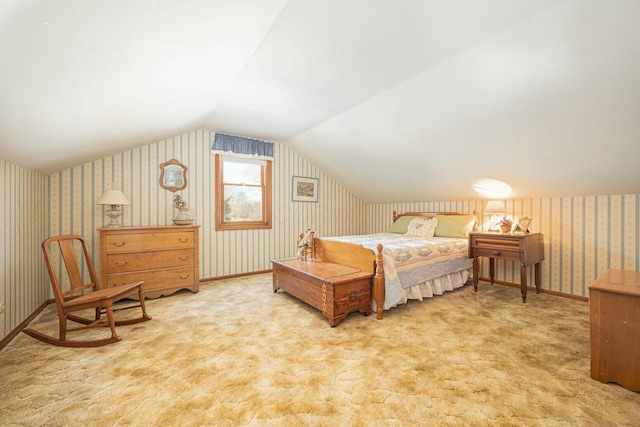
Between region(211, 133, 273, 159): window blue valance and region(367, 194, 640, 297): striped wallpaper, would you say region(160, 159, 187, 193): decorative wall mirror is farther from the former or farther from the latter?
region(367, 194, 640, 297): striped wallpaper

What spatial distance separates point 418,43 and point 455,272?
2.93 m

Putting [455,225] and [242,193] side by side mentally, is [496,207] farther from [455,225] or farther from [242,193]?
[242,193]

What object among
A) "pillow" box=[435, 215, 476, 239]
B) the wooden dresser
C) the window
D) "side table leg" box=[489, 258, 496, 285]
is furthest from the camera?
the window

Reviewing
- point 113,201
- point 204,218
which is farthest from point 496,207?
point 113,201

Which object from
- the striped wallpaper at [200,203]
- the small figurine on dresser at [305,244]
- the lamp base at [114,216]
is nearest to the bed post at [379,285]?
the small figurine on dresser at [305,244]

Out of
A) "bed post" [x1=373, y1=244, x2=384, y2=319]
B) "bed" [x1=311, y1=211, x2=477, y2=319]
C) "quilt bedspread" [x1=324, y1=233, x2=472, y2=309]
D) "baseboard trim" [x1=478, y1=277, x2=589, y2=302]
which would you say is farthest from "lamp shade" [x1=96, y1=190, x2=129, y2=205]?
"baseboard trim" [x1=478, y1=277, x2=589, y2=302]

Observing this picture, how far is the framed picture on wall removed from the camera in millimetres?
5258

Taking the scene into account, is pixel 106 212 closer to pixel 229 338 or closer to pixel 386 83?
pixel 229 338

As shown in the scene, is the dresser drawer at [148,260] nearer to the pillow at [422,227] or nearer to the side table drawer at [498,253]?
the pillow at [422,227]

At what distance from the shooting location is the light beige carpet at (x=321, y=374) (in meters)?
1.47

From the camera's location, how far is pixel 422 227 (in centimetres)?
455

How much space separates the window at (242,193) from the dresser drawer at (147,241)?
32.9 inches

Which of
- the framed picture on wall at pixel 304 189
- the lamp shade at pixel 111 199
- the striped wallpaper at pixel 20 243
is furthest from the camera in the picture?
the framed picture on wall at pixel 304 189

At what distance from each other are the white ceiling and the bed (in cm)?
91
